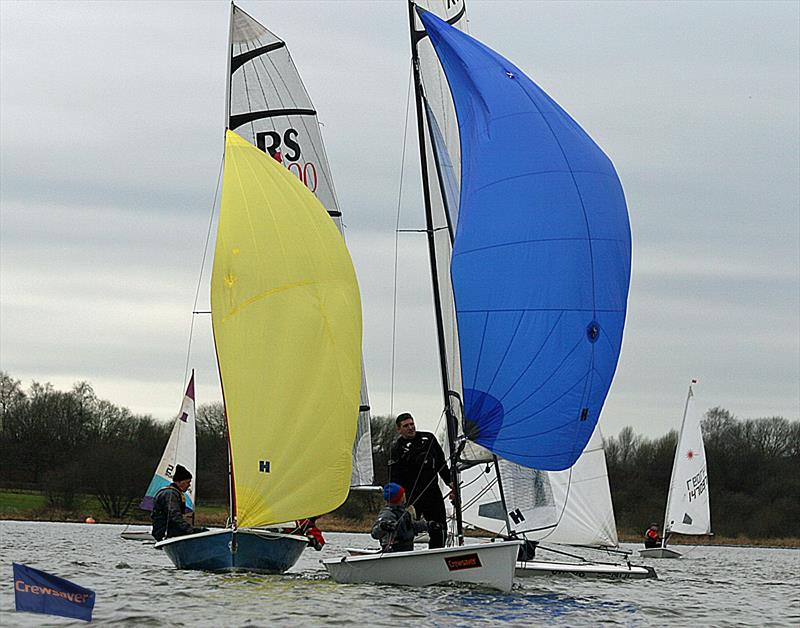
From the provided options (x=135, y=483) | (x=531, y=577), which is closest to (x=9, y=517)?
(x=135, y=483)

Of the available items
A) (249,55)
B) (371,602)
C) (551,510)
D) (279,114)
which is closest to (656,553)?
(551,510)

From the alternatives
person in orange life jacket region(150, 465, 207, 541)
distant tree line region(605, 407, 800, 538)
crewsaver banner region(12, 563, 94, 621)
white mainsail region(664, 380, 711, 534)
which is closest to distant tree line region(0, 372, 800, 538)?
distant tree line region(605, 407, 800, 538)

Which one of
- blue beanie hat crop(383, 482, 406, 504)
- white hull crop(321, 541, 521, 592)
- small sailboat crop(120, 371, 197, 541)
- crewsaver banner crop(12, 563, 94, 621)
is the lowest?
crewsaver banner crop(12, 563, 94, 621)

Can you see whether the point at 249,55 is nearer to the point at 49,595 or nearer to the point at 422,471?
the point at 422,471

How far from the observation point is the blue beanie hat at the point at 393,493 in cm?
1582

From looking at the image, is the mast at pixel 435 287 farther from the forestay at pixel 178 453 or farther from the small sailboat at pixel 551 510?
the forestay at pixel 178 453

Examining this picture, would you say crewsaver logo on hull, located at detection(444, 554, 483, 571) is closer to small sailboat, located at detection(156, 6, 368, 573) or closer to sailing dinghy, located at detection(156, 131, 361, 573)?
small sailboat, located at detection(156, 6, 368, 573)

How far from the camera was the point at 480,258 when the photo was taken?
15672 millimetres

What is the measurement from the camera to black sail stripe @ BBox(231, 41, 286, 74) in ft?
70.2

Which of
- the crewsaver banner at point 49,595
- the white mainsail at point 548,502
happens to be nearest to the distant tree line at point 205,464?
the white mainsail at point 548,502

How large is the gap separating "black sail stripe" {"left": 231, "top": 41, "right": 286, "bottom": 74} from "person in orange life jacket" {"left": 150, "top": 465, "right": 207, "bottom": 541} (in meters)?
6.72

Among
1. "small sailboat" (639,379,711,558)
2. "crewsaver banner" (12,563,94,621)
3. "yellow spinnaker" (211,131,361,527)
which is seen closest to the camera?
"crewsaver banner" (12,563,94,621)

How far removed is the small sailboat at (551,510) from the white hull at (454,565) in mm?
1996

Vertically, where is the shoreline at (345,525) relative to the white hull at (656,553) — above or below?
above
